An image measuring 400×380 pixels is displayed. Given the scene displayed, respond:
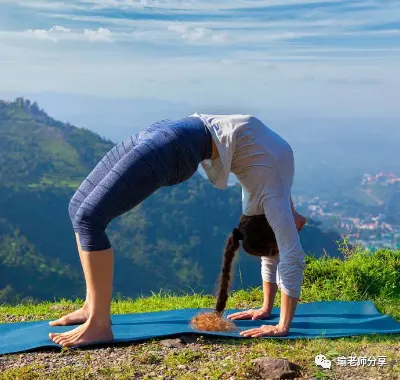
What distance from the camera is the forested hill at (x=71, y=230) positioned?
114ft

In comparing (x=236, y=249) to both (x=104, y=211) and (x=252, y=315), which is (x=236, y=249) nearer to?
(x=252, y=315)

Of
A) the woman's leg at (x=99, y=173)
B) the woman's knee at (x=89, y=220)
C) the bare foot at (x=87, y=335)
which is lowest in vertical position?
the bare foot at (x=87, y=335)

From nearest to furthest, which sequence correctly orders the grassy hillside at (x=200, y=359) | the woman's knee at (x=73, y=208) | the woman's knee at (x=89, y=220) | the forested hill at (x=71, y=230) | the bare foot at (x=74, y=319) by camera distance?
the grassy hillside at (x=200, y=359) < the woman's knee at (x=89, y=220) < the woman's knee at (x=73, y=208) < the bare foot at (x=74, y=319) < the forested hill at (x=71, y=230)

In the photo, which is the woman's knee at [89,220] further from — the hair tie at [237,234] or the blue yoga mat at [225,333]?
the hair tie at [237,234]

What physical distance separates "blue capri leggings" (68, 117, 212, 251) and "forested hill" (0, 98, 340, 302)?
2493cm

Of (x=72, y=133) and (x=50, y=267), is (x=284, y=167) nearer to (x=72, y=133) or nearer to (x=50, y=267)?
(x=50, y=267)

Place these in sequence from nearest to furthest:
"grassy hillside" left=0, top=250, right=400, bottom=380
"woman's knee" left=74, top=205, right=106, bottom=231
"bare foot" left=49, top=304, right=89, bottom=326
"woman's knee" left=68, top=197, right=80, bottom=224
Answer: "grassy hillside" left=0, top=250, right=400, bottom=380, "woman's knee" left=74, top=205, right=106, bottom=231, "woman's knee" left=68, top=197, right=80, bottom=224, "bare foot" left=49, top=304, right=89, bottom=326

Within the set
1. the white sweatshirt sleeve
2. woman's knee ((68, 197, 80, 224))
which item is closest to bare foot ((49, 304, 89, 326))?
woman's knee ((68, 197, 80, 224))

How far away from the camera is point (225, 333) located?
12.1 ft

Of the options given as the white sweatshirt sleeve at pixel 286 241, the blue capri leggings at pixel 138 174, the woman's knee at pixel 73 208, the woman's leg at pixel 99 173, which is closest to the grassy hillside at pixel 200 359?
the white sweatshirt sleeve at pixel 286 241

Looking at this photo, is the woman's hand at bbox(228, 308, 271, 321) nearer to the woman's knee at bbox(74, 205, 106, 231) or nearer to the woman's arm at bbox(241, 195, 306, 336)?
the woman's arm at bbox(241, 195, 306, 336)

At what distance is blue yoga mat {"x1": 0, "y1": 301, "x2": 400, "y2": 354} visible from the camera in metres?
3.61

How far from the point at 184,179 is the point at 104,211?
1.63 ft

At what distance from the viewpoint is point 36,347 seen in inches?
136
